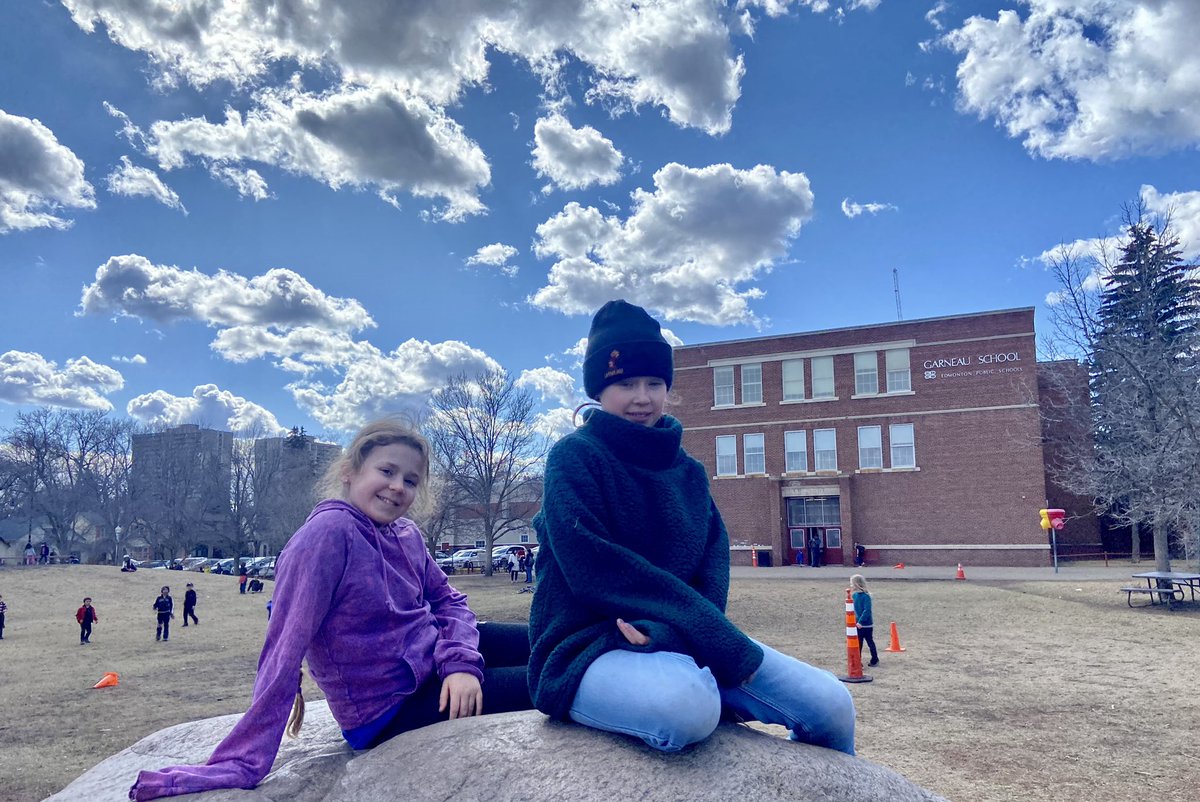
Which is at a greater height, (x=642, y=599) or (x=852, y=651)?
(x=642, y=599)

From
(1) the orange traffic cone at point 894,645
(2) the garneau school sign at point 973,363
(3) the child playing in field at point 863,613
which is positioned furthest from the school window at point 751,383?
(3) the child playing in field at point 863,613

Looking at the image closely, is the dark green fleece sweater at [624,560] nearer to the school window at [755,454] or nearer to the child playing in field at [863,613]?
the child playing in field at [863,613]

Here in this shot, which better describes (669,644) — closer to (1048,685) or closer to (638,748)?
(638,748)

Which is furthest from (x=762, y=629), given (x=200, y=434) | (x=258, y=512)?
(x=200, y=434)

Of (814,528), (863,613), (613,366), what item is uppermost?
(613,366)

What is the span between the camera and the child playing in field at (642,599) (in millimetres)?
2441

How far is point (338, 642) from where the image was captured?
9.26 ft

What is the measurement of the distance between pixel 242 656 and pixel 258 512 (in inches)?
2032

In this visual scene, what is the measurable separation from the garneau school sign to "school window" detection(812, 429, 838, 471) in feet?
17.8

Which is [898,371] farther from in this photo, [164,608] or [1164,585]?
[164,608]

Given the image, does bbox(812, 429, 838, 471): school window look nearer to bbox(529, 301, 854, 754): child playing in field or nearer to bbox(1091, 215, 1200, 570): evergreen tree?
bbox(1091, 215, 1200, 570): evergreen tree

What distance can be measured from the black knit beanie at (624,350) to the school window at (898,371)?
3878 centimetres

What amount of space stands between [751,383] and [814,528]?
813cm

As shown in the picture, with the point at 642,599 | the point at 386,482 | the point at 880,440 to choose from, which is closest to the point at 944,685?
the point at 642,599
